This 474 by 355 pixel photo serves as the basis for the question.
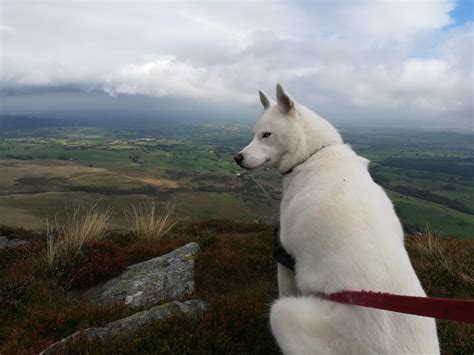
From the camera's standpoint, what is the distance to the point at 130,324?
4.51 meters

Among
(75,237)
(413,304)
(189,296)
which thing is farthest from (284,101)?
(75,237)

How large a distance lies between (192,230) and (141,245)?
12.7ft

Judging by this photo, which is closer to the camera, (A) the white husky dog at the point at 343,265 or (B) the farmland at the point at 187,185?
(A) the white husky dog at the point at 343,265

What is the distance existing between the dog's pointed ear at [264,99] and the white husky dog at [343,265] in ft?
5.59

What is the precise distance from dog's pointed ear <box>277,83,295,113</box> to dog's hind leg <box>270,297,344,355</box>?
2501mm

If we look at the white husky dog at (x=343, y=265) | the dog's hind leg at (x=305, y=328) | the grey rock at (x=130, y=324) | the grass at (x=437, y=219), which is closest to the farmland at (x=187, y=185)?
the grass at (x=437, y=219)

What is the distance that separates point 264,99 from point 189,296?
3.59 meters

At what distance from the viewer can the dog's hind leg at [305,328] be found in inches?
103

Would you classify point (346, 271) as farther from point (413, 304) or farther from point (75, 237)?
point (75, 237)

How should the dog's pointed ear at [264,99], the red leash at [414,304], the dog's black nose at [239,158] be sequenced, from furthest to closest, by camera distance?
the dog's pointed ear at [264,99] → the dog's black nose at [239,158] → the red leash at [414,304]

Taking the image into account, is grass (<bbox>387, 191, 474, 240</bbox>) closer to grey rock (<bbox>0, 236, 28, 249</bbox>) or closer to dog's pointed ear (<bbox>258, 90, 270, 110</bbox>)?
grey rock (<bbox>0, 236, 28, 249</bbox>)

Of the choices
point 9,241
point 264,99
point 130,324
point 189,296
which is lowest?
point 9,241

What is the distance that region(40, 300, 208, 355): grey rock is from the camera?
4.04 meters

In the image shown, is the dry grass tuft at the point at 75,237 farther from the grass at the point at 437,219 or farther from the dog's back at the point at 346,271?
the grass at the point at 437,219
